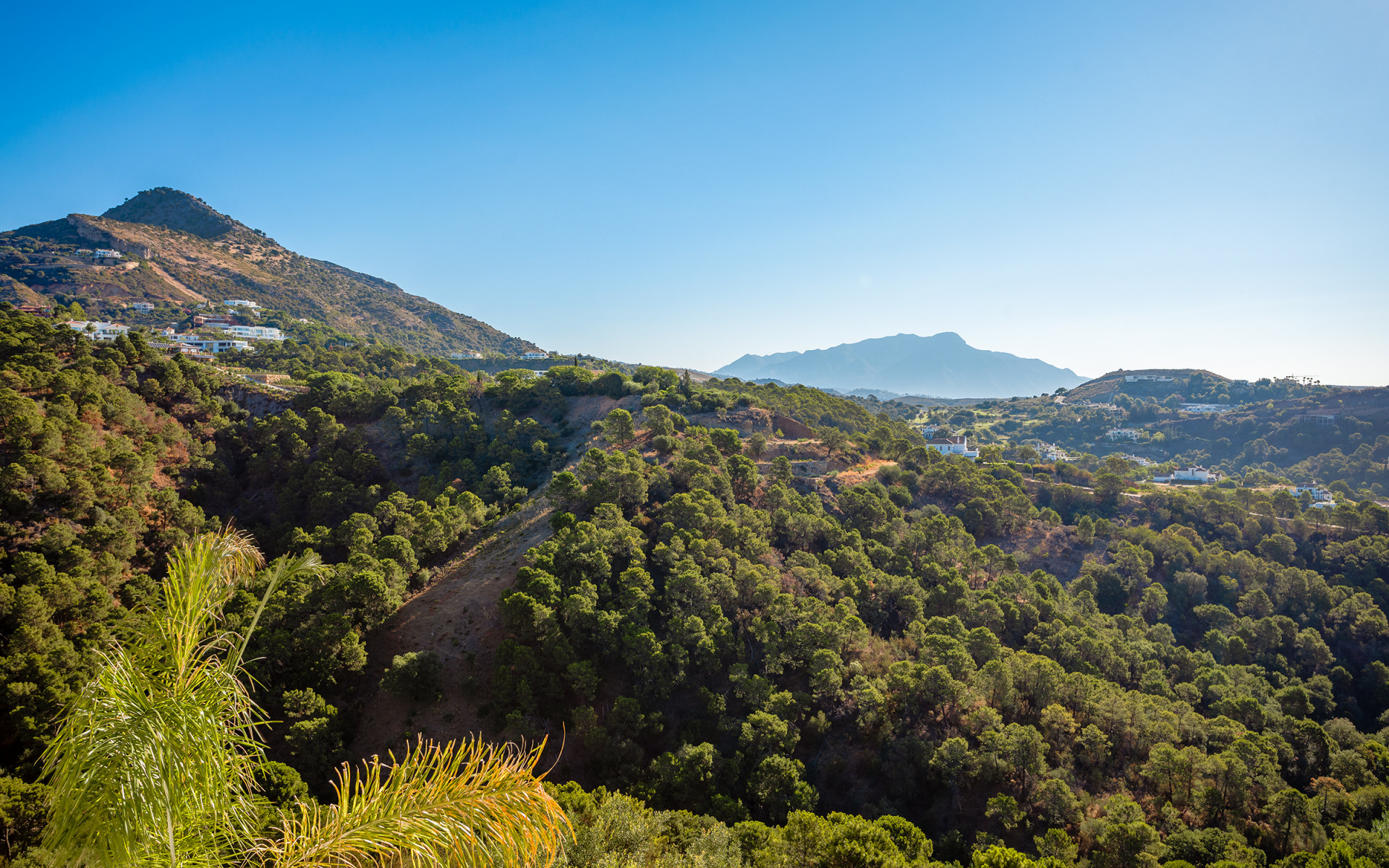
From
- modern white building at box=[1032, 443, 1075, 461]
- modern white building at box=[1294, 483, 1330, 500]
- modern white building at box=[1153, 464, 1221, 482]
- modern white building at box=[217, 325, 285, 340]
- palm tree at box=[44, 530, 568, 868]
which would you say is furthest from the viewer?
modern white building at box=[1032, 443, 1075, 461]

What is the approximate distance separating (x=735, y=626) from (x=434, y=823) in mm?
29248

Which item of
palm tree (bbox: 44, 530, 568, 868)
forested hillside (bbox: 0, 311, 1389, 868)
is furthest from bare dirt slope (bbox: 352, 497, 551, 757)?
palm tree (bbox: 44, 530, 568, 868)

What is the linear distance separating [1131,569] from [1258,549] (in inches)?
Result: 629

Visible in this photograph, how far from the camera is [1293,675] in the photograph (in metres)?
40.9

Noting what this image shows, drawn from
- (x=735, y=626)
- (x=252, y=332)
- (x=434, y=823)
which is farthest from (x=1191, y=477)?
(x=252, y=332)

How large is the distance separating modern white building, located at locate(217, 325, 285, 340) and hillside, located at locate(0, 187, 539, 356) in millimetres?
11923

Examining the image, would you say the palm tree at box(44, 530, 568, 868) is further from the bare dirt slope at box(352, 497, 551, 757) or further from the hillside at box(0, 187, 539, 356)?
the hillside at box(0, 187, 539, 356)

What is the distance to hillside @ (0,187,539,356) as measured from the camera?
10131 cm

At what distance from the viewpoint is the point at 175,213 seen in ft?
510

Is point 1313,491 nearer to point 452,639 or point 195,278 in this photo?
point 452,639

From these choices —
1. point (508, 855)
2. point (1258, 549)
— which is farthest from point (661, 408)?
point (1258, 549)

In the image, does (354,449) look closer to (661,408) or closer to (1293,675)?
→ (661,408)

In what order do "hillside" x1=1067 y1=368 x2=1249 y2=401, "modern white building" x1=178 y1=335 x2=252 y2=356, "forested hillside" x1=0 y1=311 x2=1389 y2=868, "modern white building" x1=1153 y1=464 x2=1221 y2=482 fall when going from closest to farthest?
"forested hillside" x1=0 y1=311 x2=1389 y2=868, "modern white building" x1=178 y1=335 x2=252 y2=356, "modern white building" x1=1153 y1=464 x2=1221 y2=482, "hillside" x1=1067 y1=368 x2=1249 y2=401

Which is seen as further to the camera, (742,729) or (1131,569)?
(1131,569)
